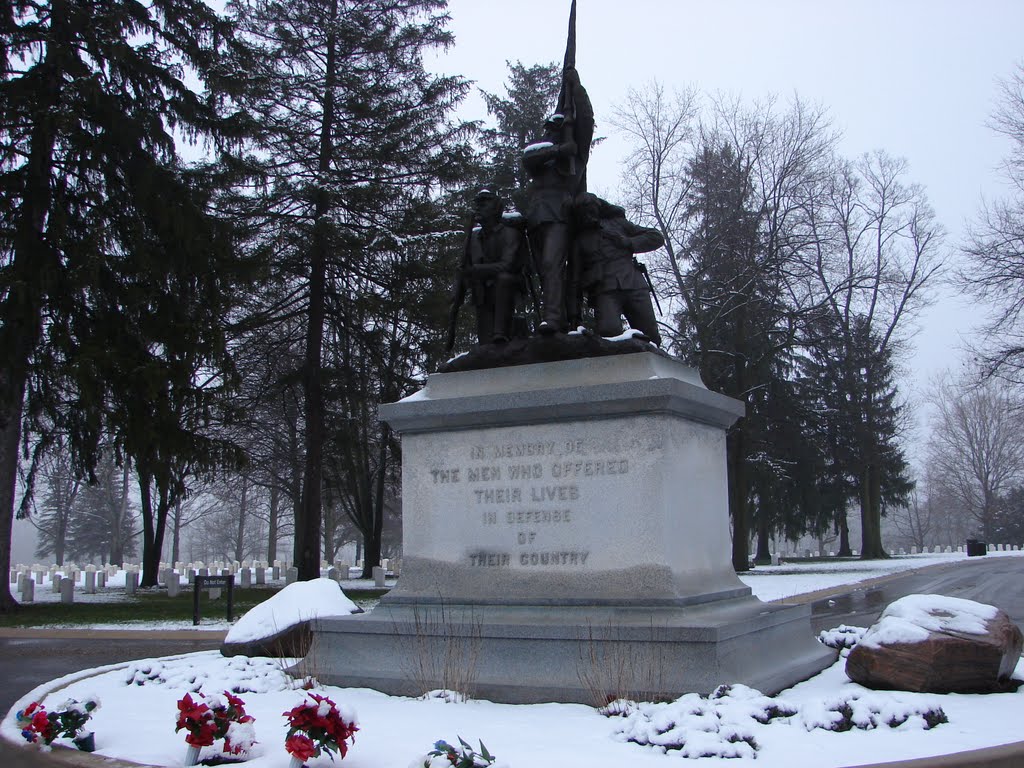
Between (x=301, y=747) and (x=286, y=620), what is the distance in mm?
5130

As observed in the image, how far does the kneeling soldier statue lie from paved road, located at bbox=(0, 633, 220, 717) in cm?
642

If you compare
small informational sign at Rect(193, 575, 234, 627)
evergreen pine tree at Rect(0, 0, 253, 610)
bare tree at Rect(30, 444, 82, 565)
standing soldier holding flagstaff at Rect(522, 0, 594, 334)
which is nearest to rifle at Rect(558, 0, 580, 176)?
standing soldier holding flagstaff at Rect(522, 0, 594, 334)

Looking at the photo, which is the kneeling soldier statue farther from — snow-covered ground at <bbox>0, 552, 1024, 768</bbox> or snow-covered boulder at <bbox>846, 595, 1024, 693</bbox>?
snow-covered ground at <bbox>0, 552, 1024, 768</bbox>

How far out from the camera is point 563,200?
916 cm

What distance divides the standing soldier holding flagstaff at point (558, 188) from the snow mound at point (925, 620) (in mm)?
3737

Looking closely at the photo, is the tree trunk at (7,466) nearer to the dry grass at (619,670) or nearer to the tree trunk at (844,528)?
the dry grass at (619,670)

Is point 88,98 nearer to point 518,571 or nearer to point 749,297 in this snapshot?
point 518,571

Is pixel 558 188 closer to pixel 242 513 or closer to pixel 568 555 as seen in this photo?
pixel 568 555

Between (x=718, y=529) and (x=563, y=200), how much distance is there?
342cm

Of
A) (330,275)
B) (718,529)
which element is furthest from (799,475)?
(718,529)

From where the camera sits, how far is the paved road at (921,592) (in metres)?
15.2

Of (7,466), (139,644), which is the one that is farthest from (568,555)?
(7,466)

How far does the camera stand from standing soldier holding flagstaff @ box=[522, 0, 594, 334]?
9016mm

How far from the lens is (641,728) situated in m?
5.83
